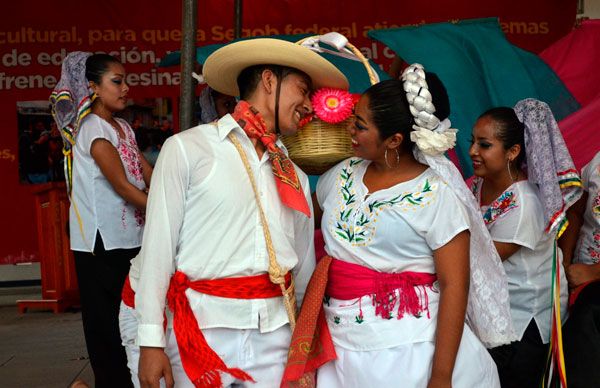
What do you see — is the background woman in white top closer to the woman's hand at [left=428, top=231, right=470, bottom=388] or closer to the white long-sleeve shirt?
the woman's hand at [left=428, top=231, right=470, bottom=388]

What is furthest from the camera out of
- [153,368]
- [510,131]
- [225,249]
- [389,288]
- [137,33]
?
[137,33]

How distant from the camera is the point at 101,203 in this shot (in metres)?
3.78

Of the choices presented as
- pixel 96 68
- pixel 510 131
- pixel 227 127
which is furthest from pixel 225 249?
pixel 96 68

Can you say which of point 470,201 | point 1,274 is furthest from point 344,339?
point 1,274

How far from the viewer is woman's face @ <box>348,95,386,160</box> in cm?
253

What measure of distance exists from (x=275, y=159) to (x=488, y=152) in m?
1.15

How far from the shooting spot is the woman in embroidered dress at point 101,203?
12.3 ft

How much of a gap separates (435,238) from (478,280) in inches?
11.2

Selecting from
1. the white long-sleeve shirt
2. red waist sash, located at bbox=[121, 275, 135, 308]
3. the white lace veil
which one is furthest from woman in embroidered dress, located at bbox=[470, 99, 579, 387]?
red waist sash, located at bbox=[121, 275, 135, 308]

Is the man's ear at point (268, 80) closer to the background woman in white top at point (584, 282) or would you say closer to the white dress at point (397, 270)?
the white dress at point (397, 270)

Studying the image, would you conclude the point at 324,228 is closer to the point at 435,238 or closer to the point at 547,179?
the point at 435,238

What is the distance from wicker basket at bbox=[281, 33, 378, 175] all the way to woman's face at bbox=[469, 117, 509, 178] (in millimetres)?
745

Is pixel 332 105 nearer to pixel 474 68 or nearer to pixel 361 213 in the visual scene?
pixel 361 213

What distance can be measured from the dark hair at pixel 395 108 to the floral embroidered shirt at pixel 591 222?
111 centimetres
